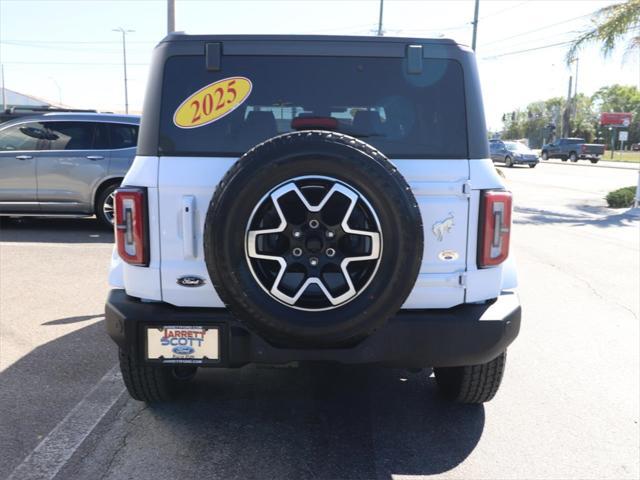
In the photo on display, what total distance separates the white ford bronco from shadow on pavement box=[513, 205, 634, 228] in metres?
10.2

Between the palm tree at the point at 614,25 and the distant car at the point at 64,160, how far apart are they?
472 inches

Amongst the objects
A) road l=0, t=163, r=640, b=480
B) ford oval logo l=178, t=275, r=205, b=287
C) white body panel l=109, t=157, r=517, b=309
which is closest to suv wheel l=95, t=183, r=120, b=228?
road l=0, t=163, r=640, b=480

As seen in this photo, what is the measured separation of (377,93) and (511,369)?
2442 millimetres

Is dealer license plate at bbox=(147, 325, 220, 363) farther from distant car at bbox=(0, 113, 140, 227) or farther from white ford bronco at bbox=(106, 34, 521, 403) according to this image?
distant car at bbox=(0, 113, 140, 227)

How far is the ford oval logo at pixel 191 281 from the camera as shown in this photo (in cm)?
295

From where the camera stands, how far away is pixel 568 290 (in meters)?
6.84

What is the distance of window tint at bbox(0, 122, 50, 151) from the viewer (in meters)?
9.45

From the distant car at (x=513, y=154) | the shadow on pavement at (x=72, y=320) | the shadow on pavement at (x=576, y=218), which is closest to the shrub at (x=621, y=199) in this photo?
the shadow on pavement at (x=576, y=218)

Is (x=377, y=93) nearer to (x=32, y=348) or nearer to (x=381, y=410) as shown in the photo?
(x=381, y=410)

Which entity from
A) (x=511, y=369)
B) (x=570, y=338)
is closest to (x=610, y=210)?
(x=570, y=338)

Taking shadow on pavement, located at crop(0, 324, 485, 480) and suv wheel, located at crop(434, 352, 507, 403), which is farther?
suv wheel, located at crop(434, 352, 507, 403)

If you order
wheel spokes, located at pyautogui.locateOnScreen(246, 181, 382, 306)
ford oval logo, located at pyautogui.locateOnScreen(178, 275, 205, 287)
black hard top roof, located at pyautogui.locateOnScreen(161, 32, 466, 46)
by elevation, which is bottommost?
ford oval logo, located at pyautogui.locateOnScreen(178, 275, 205, 287)

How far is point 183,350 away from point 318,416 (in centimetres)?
107

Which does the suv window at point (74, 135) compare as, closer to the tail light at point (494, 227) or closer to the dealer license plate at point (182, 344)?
the dealer license plate at point (182, 344)
